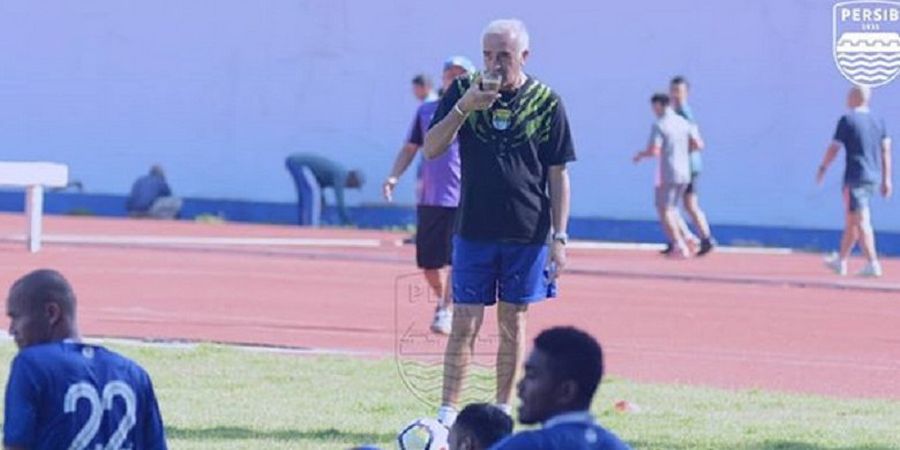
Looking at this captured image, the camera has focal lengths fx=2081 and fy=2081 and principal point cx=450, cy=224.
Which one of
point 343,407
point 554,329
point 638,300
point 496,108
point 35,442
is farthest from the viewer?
point 638,300

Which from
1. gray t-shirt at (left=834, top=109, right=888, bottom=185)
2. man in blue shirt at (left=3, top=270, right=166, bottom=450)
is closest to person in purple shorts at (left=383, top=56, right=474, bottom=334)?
man in blue shirt at (left=3, top=270, right=166, bottom=450)

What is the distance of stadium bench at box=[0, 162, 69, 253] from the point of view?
77.6ft

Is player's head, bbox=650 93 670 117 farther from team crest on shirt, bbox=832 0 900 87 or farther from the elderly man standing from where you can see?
the elderly man standing

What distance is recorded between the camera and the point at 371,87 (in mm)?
36750

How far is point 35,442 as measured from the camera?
6.38 metres

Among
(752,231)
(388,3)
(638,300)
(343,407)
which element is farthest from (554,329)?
(388,3)

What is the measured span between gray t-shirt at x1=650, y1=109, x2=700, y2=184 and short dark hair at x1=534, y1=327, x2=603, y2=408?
70.6 ft

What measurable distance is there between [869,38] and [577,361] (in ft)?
93.6

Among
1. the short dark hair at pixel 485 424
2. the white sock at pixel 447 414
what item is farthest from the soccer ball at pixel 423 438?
the white sock at pixel 447 414

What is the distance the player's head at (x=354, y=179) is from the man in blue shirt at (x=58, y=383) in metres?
29.5

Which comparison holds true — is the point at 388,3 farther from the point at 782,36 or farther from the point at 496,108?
the point at 496,108

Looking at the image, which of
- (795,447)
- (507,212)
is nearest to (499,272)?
(507,212)

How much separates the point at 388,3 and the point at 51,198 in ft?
24.0

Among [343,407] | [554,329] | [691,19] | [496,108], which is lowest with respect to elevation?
[343,407]
